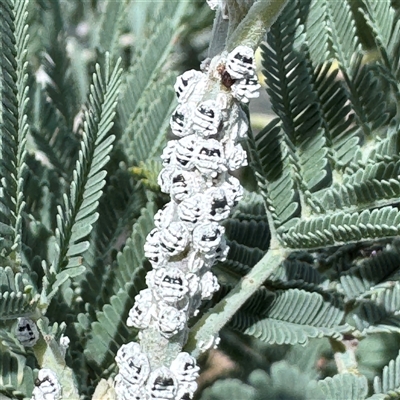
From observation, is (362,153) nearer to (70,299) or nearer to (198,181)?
(198,181)

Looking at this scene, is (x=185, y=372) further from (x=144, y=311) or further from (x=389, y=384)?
(x=389, y=384)

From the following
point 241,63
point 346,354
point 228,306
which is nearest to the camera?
point 241,63

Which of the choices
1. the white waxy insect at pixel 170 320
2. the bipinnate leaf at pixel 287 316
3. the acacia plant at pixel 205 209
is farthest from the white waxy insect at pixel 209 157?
the bipinnate leaf at pixel 287 316

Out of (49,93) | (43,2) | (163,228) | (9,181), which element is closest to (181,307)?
(163,228)

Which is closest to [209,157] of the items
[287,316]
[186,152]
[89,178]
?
[186,152]

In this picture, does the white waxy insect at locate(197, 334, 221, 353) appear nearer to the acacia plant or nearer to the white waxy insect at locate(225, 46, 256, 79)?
the acacia plant

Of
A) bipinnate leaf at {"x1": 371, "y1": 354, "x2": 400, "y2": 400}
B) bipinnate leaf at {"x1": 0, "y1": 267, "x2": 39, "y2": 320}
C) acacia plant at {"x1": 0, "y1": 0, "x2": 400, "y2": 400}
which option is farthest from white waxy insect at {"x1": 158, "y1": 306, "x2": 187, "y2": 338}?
bipinnate leaf at {"x1": 371, "y1": 354, "x2": 400, "y2": 400}
